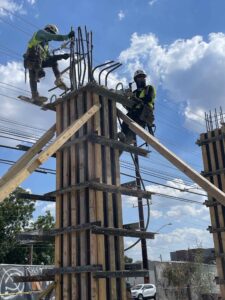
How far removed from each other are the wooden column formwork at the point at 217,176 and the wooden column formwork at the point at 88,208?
5335mm

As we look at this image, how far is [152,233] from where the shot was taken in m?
8.70

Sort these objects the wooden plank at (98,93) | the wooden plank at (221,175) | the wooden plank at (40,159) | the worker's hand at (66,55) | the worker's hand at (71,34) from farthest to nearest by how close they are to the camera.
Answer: the wooden plank at (221,175) → the worker's hand at (66,55) → the worker's hand at (71,34) → the wooden plank at (98,93) → the wooden plank at (40,159)

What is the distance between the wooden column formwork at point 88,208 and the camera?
24.8 feet

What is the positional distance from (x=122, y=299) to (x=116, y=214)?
62.8 inches

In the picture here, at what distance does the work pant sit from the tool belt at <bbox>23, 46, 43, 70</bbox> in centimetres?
11

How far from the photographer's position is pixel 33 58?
945cm

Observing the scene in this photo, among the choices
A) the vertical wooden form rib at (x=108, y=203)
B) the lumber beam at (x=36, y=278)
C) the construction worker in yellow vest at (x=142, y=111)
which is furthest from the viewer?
the construction worker in yellow vest at (x=142, y=111)

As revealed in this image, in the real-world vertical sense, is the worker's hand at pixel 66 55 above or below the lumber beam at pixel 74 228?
above

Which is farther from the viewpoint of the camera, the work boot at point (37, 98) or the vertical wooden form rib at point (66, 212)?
the work boot at point (37, 98)

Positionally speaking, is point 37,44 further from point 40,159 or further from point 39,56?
point 40,159

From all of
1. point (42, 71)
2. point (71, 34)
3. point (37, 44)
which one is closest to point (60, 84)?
point (42, 71)

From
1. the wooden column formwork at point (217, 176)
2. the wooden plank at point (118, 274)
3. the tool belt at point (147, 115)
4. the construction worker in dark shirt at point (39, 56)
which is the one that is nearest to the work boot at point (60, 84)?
the construction worker in dark shirt at point (39, 56)

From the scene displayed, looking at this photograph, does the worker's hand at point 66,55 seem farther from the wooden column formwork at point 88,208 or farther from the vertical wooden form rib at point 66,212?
the vertical wooden form rib at point 66,212

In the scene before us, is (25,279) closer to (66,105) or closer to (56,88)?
(66,105)
